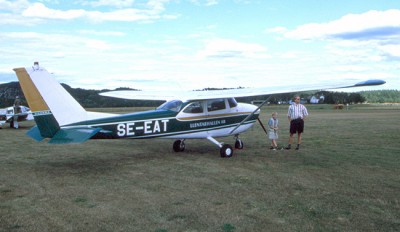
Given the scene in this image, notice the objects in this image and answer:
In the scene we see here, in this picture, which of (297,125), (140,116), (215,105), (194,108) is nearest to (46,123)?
(140,116)

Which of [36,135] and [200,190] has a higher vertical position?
[36,135]

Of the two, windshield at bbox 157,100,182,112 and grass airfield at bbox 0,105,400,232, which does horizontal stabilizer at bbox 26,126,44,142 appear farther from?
windshield at bbox 157,100,182,112

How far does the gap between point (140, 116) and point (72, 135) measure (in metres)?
2.01

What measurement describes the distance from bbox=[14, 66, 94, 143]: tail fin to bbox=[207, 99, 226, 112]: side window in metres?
3.91

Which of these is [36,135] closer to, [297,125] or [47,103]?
[47,103]

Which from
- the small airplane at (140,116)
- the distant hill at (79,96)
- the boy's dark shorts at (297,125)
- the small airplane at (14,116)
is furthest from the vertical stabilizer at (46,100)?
the distant hill at (79,96)

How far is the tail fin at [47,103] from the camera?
7.96 m

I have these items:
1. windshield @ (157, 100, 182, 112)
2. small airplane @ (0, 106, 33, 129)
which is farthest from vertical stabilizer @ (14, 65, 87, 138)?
small airplane @ (0, 106, 33, 129)

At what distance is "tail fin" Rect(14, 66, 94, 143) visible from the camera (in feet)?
26.1

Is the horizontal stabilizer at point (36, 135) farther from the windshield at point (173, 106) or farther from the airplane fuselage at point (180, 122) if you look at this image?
the windshield at point (173, 106)

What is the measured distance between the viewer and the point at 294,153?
10.9 meters

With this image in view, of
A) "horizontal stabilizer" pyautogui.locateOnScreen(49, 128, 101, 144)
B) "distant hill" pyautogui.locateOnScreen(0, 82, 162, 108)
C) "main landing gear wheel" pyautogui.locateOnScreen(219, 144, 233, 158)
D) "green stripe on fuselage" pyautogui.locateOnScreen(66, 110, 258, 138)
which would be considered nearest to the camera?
"horizontal stabilizer" pyautogui.locateOnScreen(49, 128, 101, 144)

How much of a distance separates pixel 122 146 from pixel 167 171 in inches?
199

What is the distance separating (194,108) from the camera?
34.8 feet
